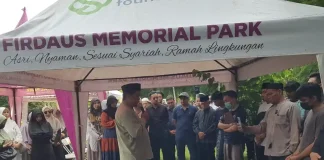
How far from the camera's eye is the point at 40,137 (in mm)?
7566

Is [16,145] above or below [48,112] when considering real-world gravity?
below

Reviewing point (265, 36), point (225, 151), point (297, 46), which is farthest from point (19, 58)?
point (225, 151)

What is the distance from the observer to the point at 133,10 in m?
4.13

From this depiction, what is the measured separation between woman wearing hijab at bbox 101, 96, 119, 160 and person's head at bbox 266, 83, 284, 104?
3.79m

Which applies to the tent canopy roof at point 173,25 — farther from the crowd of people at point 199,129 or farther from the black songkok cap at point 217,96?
the black songkok cap at point 217,96

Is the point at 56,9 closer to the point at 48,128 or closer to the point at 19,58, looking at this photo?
the point at 19,58

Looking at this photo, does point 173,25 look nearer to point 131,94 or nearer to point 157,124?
point 131,94

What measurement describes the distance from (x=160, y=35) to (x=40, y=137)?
4.80 metres

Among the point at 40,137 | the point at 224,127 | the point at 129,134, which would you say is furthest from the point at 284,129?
the point at 40,137

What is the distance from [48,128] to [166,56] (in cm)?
481

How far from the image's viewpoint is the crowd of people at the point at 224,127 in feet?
13.2

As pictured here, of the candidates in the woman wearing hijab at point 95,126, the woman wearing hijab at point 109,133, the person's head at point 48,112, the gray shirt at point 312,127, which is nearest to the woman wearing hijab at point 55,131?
the person's head at point 48,112

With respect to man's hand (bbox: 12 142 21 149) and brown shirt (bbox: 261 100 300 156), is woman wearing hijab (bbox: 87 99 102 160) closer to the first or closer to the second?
man's hand (bbox: 12 142 21 149)

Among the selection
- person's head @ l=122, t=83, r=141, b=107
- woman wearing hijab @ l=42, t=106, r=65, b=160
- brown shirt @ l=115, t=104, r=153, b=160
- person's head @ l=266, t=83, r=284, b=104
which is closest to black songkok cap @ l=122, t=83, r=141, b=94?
person's head @ l=122, t=83, r=141, b=107
